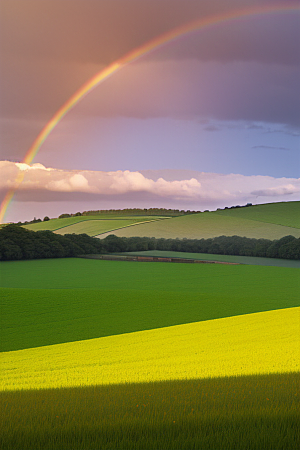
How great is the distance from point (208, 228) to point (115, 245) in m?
19.4

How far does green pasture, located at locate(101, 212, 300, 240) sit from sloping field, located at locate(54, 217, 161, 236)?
3.99 m

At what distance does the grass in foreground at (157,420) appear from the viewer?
4301mm

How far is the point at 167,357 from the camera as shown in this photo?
42.6ft

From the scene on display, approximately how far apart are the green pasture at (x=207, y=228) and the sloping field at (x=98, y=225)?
3.99 metres

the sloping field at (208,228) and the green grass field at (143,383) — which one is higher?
the sloping field at (208,228)

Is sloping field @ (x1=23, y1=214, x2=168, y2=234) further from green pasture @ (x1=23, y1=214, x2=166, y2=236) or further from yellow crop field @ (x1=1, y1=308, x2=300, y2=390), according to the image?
yellow crop field @ (x1=1, y1=308, x2=300, y2=390)

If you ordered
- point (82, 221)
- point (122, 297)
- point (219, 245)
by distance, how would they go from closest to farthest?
1. point (122, 297)
2. point (219, 245)
3. point (82, 221)

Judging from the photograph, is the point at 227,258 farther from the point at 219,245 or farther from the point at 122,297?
the point at 122,297

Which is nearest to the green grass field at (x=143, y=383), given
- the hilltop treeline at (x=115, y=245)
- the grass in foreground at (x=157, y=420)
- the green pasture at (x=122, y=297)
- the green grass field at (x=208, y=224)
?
the grass in foreground at (x=157, y=420)

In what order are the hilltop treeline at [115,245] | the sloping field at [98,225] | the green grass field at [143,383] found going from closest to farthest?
the green grass field at [143,383] < the hilltop treeline at [115,245] < the sloping field at [98,225]

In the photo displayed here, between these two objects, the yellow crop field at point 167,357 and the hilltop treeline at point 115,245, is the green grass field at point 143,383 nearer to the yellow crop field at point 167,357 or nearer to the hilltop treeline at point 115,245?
the yellow crop field at point 167,357

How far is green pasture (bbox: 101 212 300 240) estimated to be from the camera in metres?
78.3

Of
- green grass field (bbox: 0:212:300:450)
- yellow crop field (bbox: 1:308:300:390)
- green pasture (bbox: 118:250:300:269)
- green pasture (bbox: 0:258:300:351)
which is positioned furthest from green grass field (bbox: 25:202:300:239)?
yellow crop field (bbox: 1:308:300:390)

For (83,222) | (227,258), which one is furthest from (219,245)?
(83,222)
